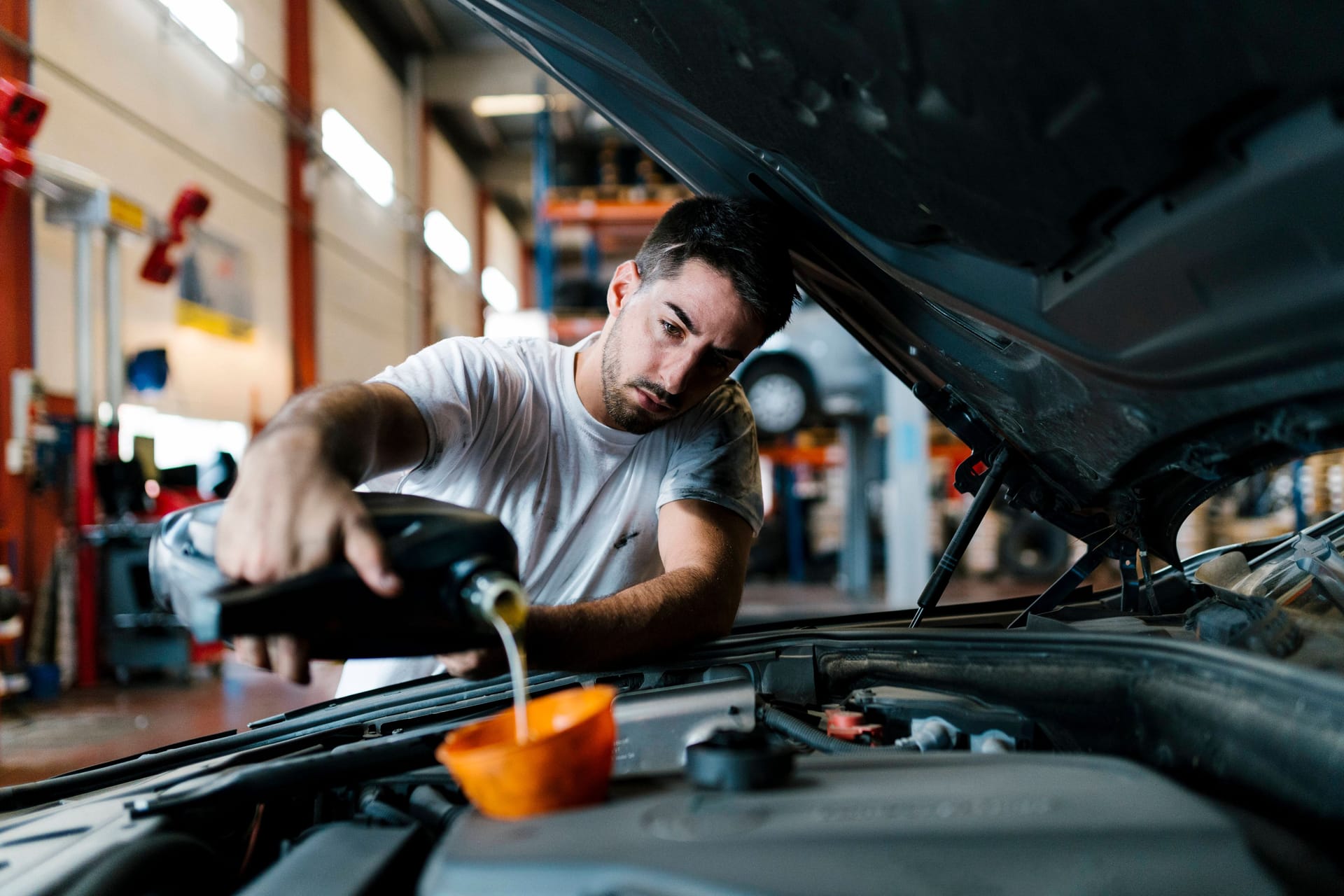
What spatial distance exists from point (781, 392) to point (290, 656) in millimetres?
5791

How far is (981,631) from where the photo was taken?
983 millimetres

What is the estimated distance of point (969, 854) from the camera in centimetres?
51

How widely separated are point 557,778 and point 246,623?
0.86ft

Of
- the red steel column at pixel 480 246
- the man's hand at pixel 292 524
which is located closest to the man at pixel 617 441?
the man's hand at pixel 292 524

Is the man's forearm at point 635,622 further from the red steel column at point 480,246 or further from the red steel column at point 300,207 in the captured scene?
the red steel column at point 480,246

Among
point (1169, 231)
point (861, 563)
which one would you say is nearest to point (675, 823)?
point (1169, 231)

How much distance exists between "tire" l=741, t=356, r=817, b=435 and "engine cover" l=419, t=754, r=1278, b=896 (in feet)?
19.0

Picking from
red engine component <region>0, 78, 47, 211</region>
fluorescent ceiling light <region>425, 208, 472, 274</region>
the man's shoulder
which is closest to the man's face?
the man's shoulder

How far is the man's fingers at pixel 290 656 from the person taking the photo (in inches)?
28.6

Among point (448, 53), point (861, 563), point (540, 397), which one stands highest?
point (448, 53)

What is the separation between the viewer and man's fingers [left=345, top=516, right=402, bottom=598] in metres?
0.68

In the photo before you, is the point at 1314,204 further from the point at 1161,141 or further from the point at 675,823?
the point at 675,823

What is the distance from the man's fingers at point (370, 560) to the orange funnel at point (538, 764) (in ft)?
0.42

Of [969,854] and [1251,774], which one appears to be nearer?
[969,854]
